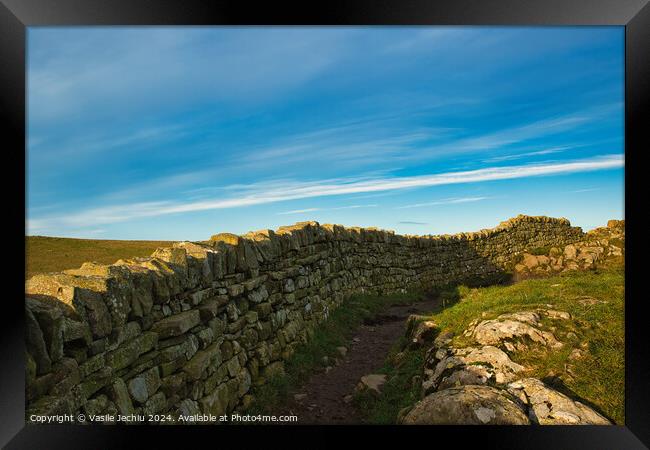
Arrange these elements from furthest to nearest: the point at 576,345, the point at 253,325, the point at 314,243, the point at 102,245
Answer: the point at 102,245
the point at 314,243
the point at 253,325
the point at 576,345

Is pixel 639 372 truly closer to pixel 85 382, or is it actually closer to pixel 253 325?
pixel 253 325

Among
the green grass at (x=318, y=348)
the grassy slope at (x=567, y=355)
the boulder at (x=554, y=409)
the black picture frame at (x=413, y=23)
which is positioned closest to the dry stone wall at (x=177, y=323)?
the green grass at (x=318, y=348)

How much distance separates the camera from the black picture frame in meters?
3.98

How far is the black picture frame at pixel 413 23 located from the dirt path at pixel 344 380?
66.8 inches

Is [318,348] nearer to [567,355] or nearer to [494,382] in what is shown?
[494,382]

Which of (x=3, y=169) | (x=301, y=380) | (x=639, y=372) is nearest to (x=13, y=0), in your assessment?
(x=3, y=169)

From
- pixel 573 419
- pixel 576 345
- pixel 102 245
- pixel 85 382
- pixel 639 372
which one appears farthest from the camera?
pixel 102 245

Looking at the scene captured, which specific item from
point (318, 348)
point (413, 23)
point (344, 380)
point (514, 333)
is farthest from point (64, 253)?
point (514, 333)

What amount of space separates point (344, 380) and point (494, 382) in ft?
9.13

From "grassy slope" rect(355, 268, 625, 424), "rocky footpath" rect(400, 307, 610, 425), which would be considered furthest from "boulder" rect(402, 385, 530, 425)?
"grassy slope" rect(355, 268, 625, 424)

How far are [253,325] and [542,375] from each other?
13.9 ft

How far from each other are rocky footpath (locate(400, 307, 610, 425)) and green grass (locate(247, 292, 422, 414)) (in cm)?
195

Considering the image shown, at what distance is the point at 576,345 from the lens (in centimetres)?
555

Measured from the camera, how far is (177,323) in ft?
14.6
